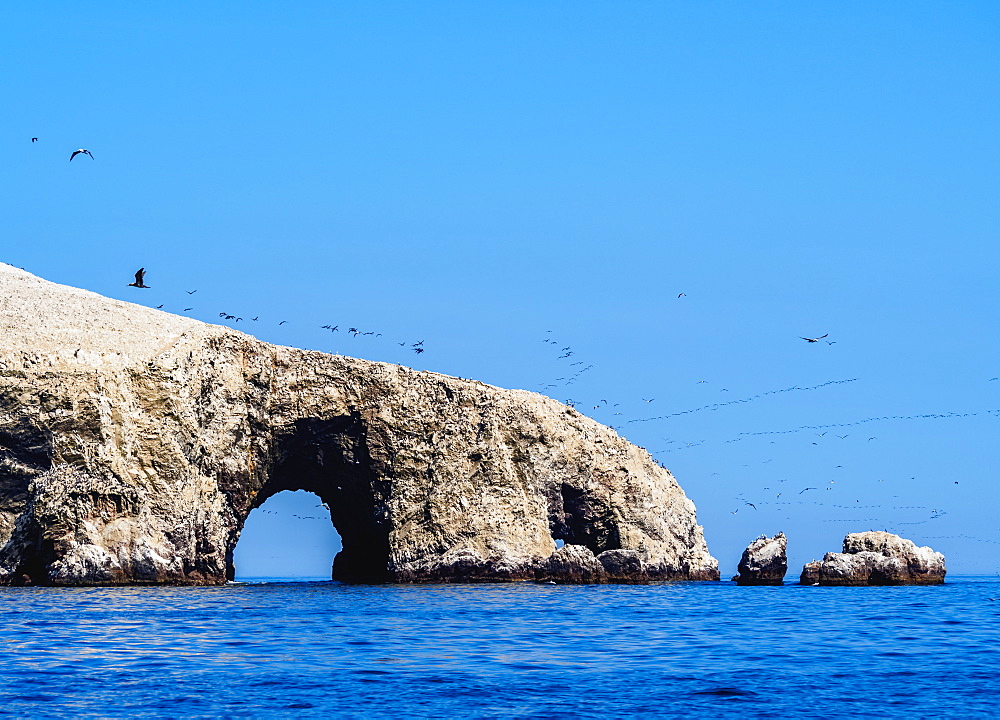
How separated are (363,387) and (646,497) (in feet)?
87.1

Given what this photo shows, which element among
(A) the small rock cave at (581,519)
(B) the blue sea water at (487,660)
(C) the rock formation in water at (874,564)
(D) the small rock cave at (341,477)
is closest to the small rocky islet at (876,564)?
(C) the rock formation in water at (874,564)

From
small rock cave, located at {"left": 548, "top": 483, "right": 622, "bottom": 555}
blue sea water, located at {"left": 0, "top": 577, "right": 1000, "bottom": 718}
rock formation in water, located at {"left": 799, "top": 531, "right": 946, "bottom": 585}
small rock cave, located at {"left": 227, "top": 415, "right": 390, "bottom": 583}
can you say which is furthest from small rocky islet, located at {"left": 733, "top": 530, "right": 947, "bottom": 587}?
small rock cave, located at {"left": 227, "top": 415, "right": 390, "bottom": 583}

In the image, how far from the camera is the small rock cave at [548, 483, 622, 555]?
99.2m

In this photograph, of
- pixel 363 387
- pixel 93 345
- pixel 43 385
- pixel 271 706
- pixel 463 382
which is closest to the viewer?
pixel 271 706

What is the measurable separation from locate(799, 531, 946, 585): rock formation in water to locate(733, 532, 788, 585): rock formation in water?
11.5 feet

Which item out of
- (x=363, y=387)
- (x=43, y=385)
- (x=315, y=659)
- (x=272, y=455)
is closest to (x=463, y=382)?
(x=363, y=387)

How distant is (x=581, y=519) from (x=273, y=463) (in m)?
26.7

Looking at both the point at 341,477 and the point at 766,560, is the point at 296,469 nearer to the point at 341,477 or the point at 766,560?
the point at 341,477

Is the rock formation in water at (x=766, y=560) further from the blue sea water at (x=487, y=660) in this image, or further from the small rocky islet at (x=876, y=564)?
the blue sea water at (x=487, y=660)

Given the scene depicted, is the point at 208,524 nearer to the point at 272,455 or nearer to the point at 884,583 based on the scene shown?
the point at 272,455

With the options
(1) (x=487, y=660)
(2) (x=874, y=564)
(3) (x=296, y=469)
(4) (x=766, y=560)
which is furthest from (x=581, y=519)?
(1) (x=487, y=660)

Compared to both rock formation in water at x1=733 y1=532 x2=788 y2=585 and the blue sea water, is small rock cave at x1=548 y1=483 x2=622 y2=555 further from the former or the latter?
the blue sea water

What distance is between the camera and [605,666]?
3331 cm

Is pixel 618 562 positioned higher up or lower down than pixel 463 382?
lower down
